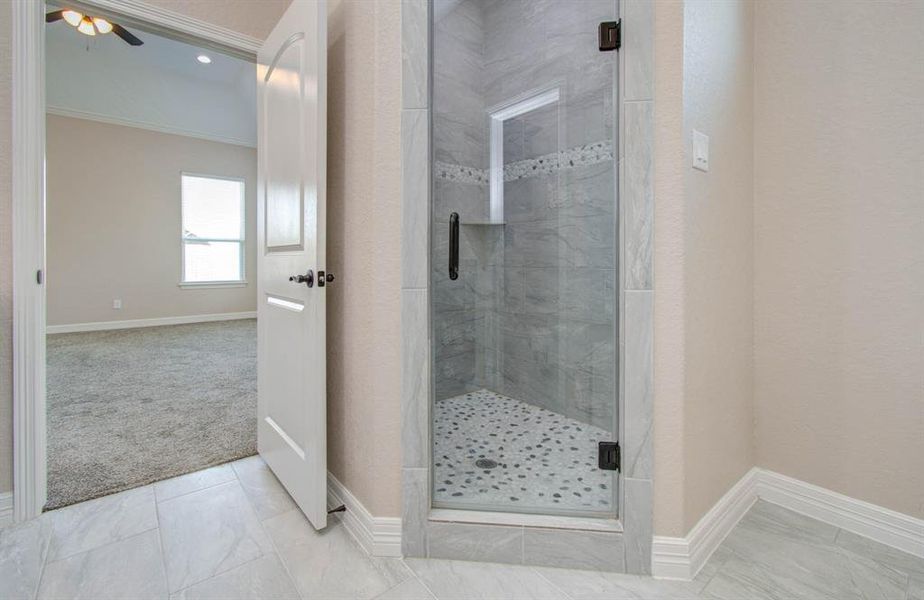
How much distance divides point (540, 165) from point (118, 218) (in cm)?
612

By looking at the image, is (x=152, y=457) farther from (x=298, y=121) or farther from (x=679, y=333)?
(x=679, y=333)

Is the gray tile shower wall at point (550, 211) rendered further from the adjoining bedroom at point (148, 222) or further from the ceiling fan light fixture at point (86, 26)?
the ceiling fan light fixture at point (86, 26)

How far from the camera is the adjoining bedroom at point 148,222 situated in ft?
12.3

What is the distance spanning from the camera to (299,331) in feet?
5.39

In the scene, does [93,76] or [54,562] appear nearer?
[54,562]

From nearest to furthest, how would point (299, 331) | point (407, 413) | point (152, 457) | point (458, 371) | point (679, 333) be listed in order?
1. point (679, 333)
2. point (407, 413)
3. point (299, 331)
4. point (152, 457)
5. point (458, 371)

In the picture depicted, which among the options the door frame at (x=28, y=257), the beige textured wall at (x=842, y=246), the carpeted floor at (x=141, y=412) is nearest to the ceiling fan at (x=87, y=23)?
the door frame at (x=28, y=257)

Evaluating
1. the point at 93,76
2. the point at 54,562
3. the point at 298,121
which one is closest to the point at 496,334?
the point at 298,121

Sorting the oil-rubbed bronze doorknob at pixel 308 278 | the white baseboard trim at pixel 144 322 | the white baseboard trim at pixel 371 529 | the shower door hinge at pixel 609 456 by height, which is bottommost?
the white baseboard trim at pixel 371 529

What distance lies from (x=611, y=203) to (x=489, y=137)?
1.27 m

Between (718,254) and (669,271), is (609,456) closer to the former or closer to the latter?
(669,271)

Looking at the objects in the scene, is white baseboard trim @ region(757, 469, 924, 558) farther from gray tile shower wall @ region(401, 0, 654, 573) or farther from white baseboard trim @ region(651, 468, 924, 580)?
gray tile shower wall @ region(401, 0, 654, 573)

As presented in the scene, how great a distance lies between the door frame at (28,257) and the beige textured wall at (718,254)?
2.29 metres

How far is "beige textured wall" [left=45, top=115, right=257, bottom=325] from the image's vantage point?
5402mm
